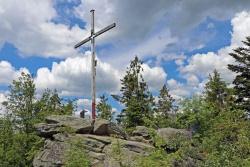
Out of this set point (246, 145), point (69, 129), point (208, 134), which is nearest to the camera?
point (246, 145)

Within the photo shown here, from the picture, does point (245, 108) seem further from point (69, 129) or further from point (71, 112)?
point (69, 129)

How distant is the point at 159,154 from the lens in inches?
939

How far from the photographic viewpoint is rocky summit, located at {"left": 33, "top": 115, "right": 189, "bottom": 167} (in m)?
25.8

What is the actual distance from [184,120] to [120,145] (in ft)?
28.6

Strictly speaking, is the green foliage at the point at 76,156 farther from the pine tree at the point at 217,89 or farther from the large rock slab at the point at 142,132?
the pine tree at the point at 217,89

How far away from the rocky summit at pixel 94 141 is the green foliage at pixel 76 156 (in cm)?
57

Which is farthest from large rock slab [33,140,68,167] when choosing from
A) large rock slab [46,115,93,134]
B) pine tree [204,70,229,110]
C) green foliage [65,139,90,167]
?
pine tree [204,70,229,110]

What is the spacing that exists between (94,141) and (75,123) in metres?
2.20

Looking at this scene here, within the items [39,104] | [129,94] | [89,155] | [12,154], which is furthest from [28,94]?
[129,94]

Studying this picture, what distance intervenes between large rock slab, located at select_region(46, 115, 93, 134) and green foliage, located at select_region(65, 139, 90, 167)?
7.95 ft

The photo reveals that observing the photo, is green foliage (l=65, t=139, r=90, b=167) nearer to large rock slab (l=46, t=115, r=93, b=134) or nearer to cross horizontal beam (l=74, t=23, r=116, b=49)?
large rock slab (l=46, t=115, r=93, b=134)

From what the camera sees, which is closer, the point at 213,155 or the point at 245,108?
the point at 213,155

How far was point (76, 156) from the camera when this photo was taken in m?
24.5

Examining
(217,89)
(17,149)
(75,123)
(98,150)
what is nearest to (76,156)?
(98,150)
